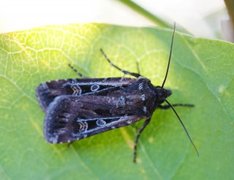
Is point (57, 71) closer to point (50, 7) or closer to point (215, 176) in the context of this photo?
point (215, 176)

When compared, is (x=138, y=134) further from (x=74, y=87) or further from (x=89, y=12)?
(x=89, y=12)

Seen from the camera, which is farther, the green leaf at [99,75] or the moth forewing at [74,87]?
the moth forewing at [74,87]

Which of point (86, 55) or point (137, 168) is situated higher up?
point (86, 55)

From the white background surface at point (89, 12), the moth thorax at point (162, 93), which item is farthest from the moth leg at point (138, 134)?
the white background surface at point (89, 12)

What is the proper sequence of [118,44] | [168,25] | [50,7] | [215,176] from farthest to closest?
1. [50,7]
2. [168,25]
3. [118,44]
4. [215,176]

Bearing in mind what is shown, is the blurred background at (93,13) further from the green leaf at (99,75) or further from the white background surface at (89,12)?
the green leaf at (99,75)

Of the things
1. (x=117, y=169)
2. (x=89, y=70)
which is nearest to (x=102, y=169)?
(x=117, y=169)

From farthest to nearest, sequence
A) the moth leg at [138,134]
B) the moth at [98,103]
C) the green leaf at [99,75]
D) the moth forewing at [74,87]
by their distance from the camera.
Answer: the moth at [98,103]
the moth forewing at [74,87]
the moth leg at [138,134]
the green leaf at [99,75]
